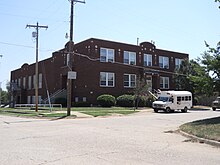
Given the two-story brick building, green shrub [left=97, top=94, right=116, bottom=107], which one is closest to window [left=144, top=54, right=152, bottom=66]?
the two-story brick building

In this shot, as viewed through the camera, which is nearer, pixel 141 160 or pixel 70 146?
pixel 141 160

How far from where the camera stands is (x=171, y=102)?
3338 centimetres

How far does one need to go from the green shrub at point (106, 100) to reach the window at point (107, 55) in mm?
5536

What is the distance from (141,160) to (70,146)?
3.12 metres

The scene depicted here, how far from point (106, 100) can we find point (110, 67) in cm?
553

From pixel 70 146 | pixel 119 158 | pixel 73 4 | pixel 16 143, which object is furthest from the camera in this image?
pixel 73 4

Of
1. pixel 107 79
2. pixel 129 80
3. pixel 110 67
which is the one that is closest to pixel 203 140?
pixel 107 79

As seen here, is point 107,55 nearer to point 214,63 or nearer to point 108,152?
point 214,63

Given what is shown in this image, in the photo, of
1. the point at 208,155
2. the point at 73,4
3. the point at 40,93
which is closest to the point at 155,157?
the point at 208,155

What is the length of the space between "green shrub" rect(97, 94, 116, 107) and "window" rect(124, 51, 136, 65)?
7219 millimetres

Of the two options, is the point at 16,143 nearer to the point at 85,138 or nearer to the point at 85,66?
the point at 85,138

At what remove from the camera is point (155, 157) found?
8578 millimetres

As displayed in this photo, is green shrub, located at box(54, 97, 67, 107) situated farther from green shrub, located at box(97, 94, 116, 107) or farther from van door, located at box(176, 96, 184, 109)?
van door, located at box(176, 96, 184, 109)

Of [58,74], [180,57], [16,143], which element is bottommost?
[16,143]
